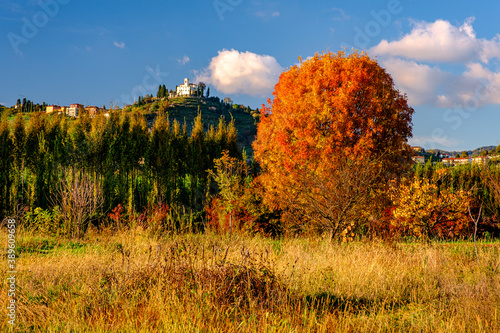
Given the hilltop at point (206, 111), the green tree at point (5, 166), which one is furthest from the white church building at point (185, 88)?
the green tree at point (5, 166)

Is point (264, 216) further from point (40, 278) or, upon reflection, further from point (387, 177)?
point (40, 278)

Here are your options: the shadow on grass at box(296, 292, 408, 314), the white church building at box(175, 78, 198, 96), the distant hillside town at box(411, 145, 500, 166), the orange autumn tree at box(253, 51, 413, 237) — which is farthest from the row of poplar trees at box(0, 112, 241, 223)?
the white church building at box(175, 78, 198, 96)

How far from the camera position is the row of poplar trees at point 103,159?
21750 millimetres

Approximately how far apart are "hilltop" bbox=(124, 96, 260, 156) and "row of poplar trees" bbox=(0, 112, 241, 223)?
40.2m

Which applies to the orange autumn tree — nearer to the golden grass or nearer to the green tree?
the golden grass

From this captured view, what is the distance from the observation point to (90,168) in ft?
76.0

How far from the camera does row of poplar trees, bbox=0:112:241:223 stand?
21750mm

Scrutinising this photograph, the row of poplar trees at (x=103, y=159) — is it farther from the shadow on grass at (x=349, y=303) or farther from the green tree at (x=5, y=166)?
the shadow on grass at (x=349, y=303)

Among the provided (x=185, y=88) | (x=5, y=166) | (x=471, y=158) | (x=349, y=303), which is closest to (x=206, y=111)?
(x=185, y=88)

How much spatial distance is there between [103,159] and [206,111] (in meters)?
74.1

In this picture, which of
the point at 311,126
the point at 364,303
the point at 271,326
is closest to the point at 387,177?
the point at 311,126

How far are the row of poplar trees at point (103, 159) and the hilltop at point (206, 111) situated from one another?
40.2m

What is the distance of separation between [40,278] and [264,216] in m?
10.8

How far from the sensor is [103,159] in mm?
23641
